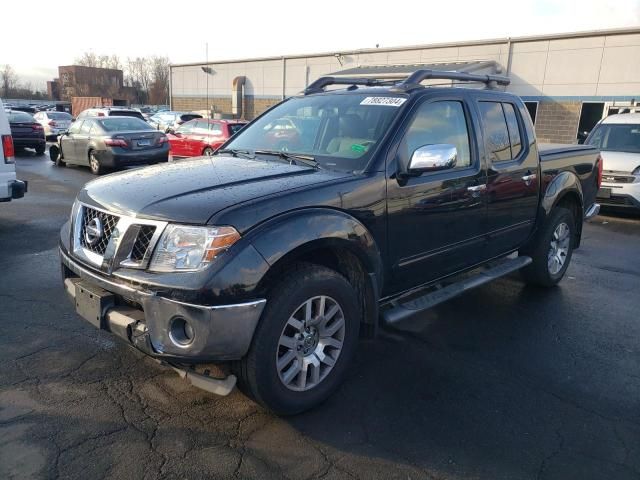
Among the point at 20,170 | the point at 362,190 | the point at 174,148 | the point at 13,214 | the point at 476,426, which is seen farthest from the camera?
the point at 174,148

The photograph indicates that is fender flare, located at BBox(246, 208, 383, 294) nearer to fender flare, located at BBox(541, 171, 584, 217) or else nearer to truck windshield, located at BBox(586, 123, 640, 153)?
fender flare, located at BBox(541, 171, 584, 217)

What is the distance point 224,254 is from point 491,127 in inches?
114

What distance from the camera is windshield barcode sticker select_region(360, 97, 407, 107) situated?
12.2 feet

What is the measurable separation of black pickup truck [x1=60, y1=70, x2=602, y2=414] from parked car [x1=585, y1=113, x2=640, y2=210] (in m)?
5.59

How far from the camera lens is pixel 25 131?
18.8 m

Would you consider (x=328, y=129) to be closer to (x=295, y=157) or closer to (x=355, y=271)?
(x=295, y=157)

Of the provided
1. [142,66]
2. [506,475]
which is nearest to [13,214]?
[506,475]

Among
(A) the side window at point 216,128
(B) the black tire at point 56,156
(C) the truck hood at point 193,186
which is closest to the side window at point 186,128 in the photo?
(A) the side window at point 216,128

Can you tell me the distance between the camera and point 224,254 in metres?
2.62

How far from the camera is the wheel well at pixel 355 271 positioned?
3201 millimetres

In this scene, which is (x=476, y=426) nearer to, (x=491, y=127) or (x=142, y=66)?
(x=491, y=127)

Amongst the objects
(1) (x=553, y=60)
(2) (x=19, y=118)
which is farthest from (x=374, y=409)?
(1) (x=553, y=60)

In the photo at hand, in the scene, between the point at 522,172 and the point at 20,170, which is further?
the point at 20,170

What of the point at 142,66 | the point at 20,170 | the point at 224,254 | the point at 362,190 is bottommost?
the point at 20,170
